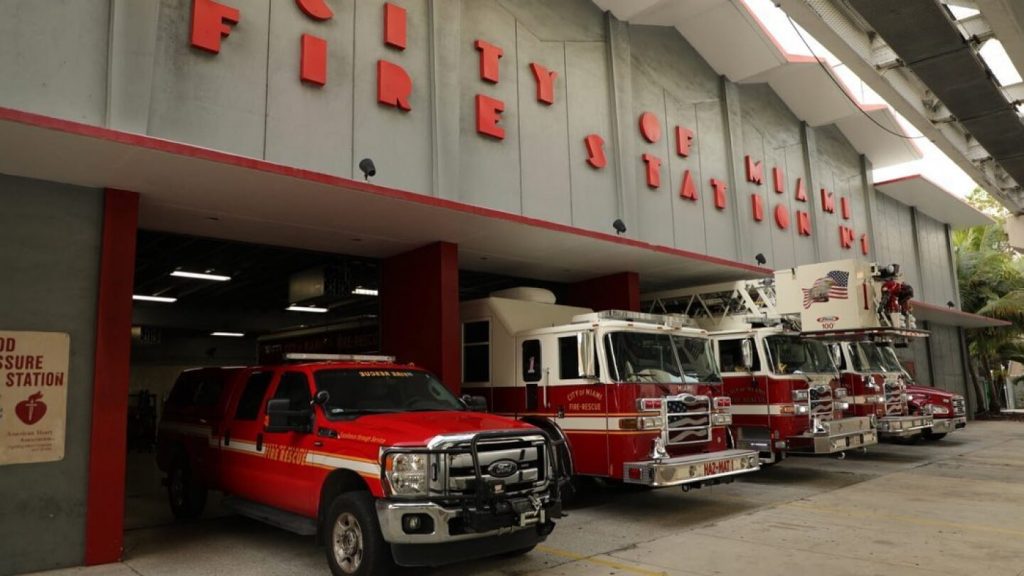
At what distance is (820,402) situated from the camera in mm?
12000

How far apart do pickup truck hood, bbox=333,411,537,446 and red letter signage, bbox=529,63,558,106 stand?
674 cm

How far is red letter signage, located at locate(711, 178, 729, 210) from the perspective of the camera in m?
16.0

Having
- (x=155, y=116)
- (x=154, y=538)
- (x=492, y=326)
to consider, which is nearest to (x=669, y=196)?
(x=492, y=326)

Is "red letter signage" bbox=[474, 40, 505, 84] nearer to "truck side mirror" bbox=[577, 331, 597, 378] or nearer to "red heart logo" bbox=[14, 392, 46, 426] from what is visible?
"truck side mirror" bbox=[577, 331, 597, 378]

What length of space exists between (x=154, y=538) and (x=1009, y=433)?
23195 mm

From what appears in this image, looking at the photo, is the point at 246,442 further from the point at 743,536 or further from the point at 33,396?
the point at 743,536

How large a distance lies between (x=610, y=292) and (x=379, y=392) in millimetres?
7928

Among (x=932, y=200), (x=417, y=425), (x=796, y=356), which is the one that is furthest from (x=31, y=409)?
(x=932, y=200)

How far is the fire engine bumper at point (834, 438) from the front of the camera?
11250 millimetres

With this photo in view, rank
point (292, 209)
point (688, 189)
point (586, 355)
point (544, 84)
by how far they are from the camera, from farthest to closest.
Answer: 1. point (688, 189)
2. point (544, 84)
3. point (292, 209)
4. point (586, 355)

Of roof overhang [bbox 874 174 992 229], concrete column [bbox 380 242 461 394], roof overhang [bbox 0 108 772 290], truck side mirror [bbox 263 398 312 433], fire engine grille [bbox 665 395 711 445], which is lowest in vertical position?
A: fire engine grille [bbox 665 395 711 445]

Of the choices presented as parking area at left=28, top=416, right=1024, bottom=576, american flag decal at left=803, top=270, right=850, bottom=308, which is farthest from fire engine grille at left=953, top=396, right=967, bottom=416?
american flag decal at left=803, top=270, right=850, bottom=308

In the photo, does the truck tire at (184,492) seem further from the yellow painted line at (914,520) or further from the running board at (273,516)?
the yellow painted line at (914,520)

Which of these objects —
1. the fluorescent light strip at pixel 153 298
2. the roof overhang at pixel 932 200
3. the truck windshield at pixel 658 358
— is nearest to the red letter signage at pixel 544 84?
the truck windshield at pixel 658 358
